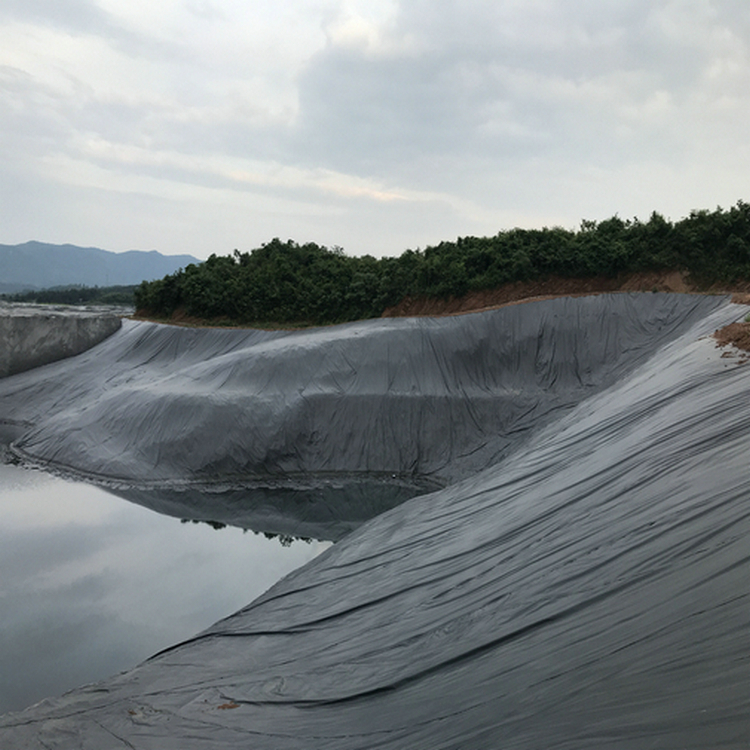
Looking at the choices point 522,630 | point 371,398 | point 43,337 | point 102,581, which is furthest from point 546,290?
point 43,337

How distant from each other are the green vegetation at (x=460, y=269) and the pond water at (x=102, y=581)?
34.7ft

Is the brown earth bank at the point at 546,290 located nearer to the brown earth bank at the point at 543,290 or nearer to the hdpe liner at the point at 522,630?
the brown earth bank at the point at 543,290

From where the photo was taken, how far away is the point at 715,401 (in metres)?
7.55

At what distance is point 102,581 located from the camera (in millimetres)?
10523

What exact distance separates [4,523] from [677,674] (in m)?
13.8

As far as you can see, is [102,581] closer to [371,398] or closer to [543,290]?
[371,398]

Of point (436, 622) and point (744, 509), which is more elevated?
point (744, 509)

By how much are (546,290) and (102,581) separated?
1648 cm

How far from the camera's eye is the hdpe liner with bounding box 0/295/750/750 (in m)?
3.75

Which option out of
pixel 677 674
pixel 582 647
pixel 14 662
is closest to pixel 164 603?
pixel 14 662

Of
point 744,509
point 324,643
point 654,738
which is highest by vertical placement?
point 744,509

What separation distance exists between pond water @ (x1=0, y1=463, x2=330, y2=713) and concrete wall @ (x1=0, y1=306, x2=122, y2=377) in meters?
11.2

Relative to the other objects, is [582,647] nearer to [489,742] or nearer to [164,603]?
[489,742]

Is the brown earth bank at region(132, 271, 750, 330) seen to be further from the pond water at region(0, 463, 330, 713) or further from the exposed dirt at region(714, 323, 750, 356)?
the pond water at region(0, 463, 330, 713)
